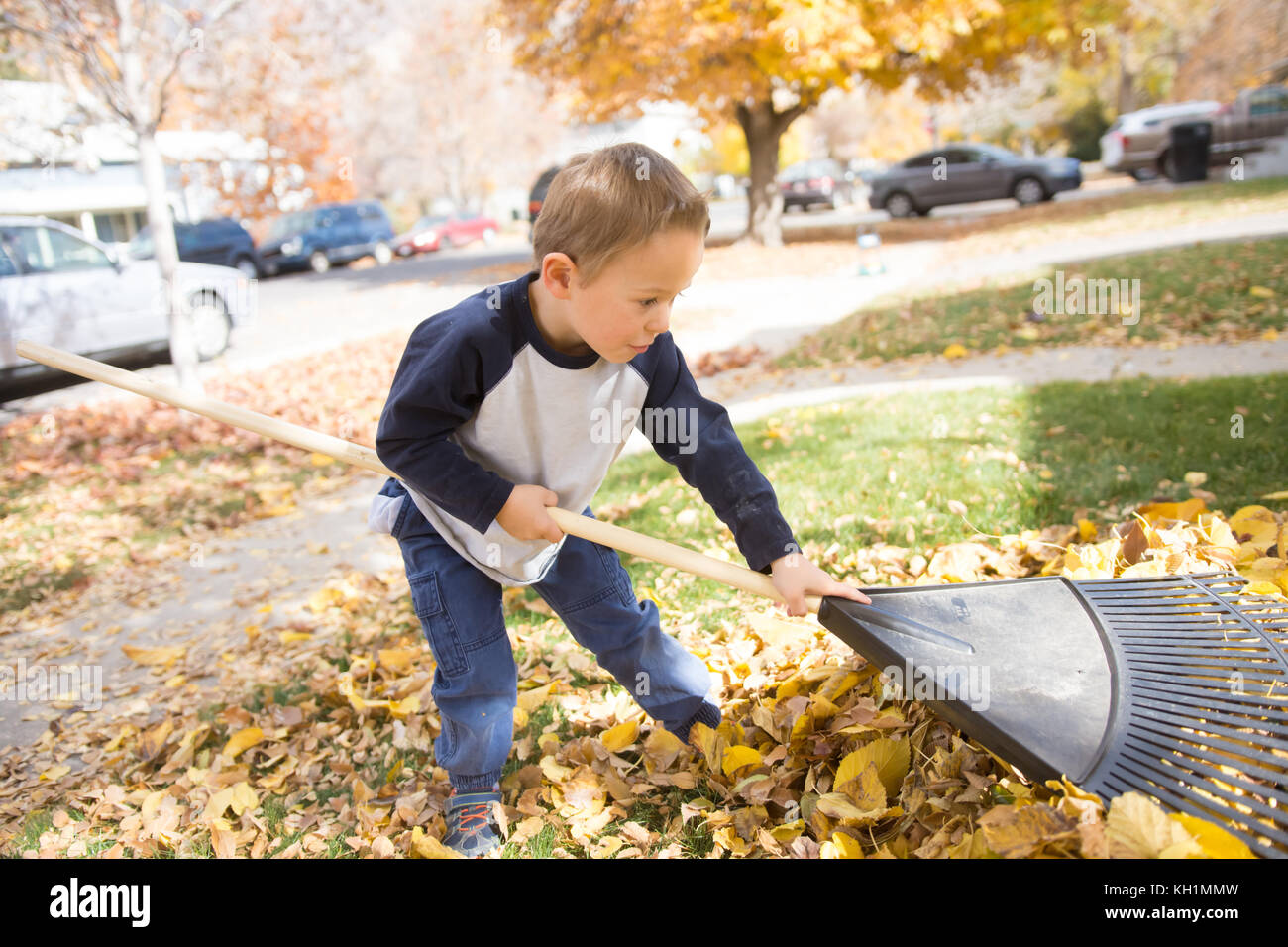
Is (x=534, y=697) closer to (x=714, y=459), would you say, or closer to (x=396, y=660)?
(x=396, y=660)

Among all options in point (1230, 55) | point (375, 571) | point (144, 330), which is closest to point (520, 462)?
point (375, 571)

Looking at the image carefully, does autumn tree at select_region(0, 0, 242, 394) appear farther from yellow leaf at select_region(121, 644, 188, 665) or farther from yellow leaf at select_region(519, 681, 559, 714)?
yellow leaf at select_region(519, 681, 559, 714)

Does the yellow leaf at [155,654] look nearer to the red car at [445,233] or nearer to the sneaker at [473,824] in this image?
the sneaker at [473,824]

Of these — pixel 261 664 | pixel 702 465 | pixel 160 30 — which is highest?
pixel 160 30

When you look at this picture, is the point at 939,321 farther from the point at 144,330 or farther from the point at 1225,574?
the point at 144,330

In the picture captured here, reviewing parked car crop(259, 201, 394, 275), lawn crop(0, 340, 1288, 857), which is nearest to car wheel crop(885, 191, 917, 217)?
parked car crop(259, 201, 394, 275)

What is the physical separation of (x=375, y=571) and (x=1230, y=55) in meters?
31.6

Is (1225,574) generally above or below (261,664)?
above

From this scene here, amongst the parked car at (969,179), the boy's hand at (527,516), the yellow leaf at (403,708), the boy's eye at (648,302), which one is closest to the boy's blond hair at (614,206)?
the boy's eye at (648,302)

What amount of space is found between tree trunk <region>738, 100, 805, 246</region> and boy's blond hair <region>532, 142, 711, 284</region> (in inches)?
566

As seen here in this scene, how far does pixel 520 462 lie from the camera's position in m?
2.13

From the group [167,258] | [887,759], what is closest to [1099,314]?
[887,759]

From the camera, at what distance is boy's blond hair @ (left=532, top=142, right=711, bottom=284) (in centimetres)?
181
